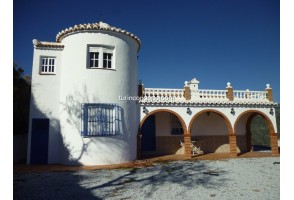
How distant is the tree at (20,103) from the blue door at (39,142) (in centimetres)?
195

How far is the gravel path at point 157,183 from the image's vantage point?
6.70 meters

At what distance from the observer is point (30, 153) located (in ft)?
40.0

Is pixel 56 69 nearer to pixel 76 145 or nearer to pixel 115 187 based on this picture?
pixel 76 145

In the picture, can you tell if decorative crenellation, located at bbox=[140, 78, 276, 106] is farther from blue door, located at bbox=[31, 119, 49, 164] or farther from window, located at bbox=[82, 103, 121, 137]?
blue door, located at bbox=[31, 119, 49, 164]

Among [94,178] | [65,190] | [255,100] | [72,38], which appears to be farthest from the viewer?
[255,100]

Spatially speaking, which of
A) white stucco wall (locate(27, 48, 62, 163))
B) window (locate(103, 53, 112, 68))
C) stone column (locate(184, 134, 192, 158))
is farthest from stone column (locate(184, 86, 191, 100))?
Answer: white stucco wall (locate(27, 48, 62, 163))

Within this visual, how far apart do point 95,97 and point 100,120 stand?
1342 millimetres

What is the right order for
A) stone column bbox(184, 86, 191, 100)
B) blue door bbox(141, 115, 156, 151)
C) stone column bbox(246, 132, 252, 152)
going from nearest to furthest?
stone column bbox(184, 86, 191, 100) < blue door bbox(141, 115, 156, 151) < stone column bbox(246, 132, 252, 152)

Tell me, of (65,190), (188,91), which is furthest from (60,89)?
(188,91)

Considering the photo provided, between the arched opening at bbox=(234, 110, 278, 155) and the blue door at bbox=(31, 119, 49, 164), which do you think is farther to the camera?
the arched opening at bbox=(234, 110, 278, 155)

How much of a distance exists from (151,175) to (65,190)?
3.63 meters

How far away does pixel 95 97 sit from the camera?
475 inches

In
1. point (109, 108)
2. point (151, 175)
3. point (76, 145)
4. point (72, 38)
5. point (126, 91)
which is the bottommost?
point (151, 175)

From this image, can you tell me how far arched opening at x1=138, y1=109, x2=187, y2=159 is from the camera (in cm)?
1596
